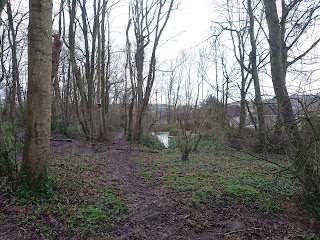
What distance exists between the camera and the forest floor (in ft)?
13.3

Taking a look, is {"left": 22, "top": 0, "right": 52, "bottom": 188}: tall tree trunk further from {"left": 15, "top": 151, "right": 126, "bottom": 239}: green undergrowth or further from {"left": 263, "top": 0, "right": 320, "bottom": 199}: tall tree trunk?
{"left": 263, "top": 0, "right": 320, "bottom": 199}: tall tree trunk

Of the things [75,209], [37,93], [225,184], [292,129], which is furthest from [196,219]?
[37,93]

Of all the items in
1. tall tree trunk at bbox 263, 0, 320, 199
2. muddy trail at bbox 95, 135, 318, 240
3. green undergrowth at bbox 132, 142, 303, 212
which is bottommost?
muddy trail at bbox 95, 135, 318, 240

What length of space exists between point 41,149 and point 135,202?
2.30m

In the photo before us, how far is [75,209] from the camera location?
4543mm

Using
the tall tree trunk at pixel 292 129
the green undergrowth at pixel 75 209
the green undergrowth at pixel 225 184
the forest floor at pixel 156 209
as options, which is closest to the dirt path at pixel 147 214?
the forest floor at pixel 156 209

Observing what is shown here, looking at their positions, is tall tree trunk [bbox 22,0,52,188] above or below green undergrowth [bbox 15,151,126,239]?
above

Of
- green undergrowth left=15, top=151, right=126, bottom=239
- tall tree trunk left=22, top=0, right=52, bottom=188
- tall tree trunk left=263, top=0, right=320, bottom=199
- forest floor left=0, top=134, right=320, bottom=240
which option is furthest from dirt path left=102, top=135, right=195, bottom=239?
tall tree trunk left=263, top=0, right=320, bottom=199

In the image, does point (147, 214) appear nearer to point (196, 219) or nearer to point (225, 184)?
point (196, 219)

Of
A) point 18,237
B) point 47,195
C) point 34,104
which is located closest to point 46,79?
point 34,104

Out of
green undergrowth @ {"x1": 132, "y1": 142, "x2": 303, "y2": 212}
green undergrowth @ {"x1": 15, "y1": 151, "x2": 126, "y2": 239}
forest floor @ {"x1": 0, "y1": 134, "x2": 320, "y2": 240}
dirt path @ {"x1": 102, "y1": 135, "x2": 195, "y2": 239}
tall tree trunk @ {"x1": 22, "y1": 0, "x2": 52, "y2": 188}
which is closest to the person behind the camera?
green undergrowth @ {"x1": 15, "y1": 151, "x2": 126, "y2": 239}

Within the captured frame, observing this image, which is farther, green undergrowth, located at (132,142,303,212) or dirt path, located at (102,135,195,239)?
green undergrowth, located at (132,142,303,212)

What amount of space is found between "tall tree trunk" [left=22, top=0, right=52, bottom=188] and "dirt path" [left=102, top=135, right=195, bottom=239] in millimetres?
1945

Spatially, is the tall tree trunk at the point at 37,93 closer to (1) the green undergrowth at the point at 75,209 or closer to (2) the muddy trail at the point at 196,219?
(1) the green undergrowth at the point at 75,209
